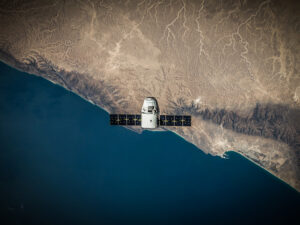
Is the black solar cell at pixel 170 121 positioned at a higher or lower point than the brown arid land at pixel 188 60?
lower

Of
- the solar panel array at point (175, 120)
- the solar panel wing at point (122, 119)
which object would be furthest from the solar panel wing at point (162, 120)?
the solar panel wing at point (122, 119)

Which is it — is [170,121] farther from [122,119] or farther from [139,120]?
[122,119]

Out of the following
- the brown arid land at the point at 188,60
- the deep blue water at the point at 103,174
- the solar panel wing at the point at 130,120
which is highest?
the brown arid land at the point at 188,60

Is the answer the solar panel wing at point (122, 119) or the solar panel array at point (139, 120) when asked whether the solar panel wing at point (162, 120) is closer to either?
the solar panel array at point (139, 120)

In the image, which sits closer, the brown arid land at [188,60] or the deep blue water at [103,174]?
the brown arid land at [188,60]

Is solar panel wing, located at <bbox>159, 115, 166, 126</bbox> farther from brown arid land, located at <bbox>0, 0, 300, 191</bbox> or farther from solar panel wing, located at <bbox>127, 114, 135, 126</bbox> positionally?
solar panel wing, located at <bbox>127, 114, 135, 126</bbox>

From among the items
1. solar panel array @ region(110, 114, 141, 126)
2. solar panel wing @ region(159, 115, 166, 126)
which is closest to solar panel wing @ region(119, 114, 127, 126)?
solar panel array @ region(110, 114, 141, 126)

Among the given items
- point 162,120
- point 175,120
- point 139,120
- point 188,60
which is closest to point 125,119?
point 139,120
